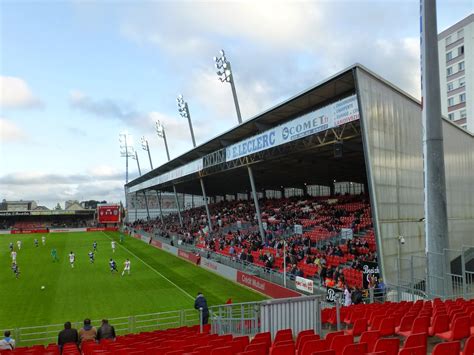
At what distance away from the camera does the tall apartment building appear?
59.8 m

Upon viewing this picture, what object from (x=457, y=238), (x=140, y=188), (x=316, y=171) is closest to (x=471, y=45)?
(x=316, y=171)

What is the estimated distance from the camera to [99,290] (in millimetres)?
28016

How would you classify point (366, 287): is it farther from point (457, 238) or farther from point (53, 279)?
point (53, 279)

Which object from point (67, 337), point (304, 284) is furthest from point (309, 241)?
point (67, 337)

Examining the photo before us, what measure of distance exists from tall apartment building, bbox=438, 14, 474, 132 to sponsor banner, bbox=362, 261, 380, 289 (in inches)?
1844

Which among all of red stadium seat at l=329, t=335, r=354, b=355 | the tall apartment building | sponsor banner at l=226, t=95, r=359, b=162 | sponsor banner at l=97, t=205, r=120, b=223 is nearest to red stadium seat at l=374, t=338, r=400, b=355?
red stadium seat at l=329, t=335, r=354, b=355

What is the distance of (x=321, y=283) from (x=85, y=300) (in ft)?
44.1

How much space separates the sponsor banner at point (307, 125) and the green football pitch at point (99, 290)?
31.1 feet

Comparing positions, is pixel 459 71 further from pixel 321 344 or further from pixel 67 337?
pixel 321 344

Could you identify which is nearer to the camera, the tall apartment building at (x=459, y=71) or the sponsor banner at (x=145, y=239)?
the tall apartment building at (x=459, y=71)

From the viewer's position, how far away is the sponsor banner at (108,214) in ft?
323

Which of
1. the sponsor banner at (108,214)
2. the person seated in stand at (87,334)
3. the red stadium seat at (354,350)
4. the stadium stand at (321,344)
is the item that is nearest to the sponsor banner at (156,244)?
the person seated in stand at (87,334)

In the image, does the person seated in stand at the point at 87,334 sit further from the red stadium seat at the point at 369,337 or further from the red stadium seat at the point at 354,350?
the red stadium seat at the point at 354,350

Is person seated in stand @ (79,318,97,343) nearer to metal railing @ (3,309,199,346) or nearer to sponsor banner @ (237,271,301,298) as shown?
metal railing @ (3,309,199,346)
